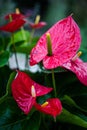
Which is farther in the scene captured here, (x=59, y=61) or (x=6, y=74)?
(x=6, y=74)

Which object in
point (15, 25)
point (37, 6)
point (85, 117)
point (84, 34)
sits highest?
point (15, 25)

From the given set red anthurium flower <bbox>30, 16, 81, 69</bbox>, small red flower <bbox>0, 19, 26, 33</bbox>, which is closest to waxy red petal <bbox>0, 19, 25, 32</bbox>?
small red flower <bbox>0, 19, 26, 33</bbox>

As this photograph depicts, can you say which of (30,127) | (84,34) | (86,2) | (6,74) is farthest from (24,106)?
(86,2)

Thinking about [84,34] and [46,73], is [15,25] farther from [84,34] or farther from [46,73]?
[84,34]

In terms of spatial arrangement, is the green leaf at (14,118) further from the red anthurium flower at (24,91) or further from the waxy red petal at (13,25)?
the waxy red petal at (13,25)

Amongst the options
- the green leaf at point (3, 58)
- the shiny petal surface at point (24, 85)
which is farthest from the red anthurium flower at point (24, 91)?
the green leaf at point (3, 58)

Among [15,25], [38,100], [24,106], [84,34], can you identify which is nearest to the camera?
[24,106]
